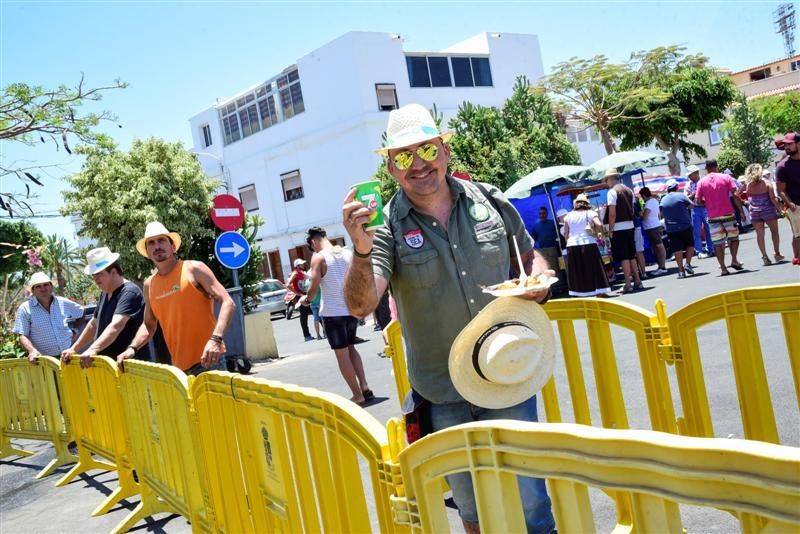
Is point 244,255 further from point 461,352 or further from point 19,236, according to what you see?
point 19,236

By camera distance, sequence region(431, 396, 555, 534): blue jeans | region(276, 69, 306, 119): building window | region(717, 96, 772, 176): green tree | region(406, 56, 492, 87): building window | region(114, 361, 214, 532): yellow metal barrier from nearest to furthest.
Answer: region(431, 396, 555, 534): blue jeans, region(114, 361, 214, 532): yellow metal barrier, region(406, 56, 492, 87): building window, region(276, 69, 306, 119): building window, region(717, 96, 772, 176): green tree

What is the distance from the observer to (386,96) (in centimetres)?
3928

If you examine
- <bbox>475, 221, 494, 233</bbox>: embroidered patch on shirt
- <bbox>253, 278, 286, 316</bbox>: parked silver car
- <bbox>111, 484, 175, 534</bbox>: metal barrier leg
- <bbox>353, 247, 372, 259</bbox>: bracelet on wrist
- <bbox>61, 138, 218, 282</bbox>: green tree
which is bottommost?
<bbox>111, 484, 175, 534</bbox>: metal barrier leg

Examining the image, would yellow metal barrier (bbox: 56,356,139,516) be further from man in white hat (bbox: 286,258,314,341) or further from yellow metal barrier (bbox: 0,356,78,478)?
man in white hat (bbox: 286,258,314,341)

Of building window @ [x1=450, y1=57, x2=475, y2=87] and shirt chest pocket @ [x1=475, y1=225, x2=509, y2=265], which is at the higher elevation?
building window @ [x1=450, y1=57, x2=475, y2=87]

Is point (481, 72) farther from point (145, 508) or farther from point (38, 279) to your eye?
point (145, 508)

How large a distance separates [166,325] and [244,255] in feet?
23.1

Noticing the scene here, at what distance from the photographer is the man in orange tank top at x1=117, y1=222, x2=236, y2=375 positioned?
5.99m

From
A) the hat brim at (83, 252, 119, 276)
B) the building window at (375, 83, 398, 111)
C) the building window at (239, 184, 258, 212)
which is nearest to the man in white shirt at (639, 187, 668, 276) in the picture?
the hat brim at (83, 252, 119, 276)

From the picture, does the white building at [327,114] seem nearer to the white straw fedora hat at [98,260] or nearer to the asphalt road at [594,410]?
the asphalt road at [594,410]

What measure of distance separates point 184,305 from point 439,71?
3781 cm

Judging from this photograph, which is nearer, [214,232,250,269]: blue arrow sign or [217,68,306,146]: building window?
[214,232,250,269]: blue arrow sign

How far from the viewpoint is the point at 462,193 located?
11.0ft

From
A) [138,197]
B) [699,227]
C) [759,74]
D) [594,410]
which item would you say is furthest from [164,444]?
[759,74]
